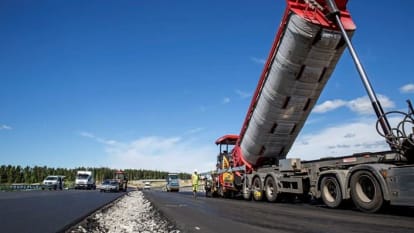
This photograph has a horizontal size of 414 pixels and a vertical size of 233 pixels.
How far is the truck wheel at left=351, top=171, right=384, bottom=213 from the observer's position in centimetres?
983

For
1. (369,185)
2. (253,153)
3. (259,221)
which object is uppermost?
(253,153)

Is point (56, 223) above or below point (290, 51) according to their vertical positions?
below

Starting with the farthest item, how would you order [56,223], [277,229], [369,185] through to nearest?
1. [369,185]
2. [56,223]
3. [277,229]

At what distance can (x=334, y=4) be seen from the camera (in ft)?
37.9

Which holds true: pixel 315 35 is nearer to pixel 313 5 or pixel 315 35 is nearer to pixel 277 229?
pixel 313 5

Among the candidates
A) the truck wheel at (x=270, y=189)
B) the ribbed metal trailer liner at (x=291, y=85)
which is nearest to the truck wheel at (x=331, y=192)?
the ribbed metal trailer liner at (x=291, y=85)

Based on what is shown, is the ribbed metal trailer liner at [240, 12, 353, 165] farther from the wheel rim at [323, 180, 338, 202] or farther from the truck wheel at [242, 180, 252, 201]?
the wheel rim at [323, 180, 338, 202]

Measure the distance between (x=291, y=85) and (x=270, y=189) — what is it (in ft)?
16.1

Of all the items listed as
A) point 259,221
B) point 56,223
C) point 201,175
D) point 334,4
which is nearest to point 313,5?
point 334,4

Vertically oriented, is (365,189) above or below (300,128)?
below

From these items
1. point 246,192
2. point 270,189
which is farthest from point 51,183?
point 270,189

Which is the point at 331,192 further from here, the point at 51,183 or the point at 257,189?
the point at 51,183

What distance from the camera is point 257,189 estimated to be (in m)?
17.2

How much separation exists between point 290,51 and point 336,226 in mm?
6309
